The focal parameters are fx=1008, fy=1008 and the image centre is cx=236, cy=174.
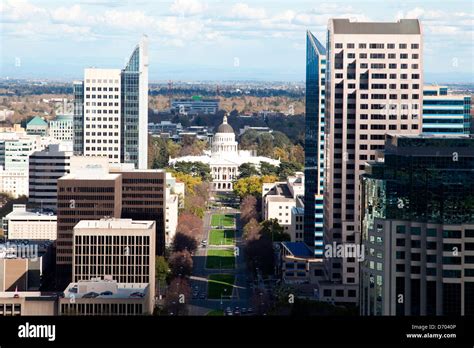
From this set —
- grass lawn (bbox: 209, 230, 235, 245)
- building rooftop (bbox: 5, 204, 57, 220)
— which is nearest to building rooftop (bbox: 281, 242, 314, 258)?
grass lawn (bbox: 209, 230, 235, 245)

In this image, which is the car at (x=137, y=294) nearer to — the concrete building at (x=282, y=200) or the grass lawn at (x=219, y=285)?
the grass lawn at (x=219, y=285)

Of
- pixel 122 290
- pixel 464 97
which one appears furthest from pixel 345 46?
pixel 122 290

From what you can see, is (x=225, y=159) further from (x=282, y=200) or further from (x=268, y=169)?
(x=282, y=200)

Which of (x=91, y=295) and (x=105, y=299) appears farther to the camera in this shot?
(x=91, y=295)

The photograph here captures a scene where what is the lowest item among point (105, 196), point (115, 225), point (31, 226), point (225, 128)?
point (31, 226)

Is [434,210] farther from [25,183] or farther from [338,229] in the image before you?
[25,183]

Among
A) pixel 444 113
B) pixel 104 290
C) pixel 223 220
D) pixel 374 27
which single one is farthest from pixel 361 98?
pixel 223 220
